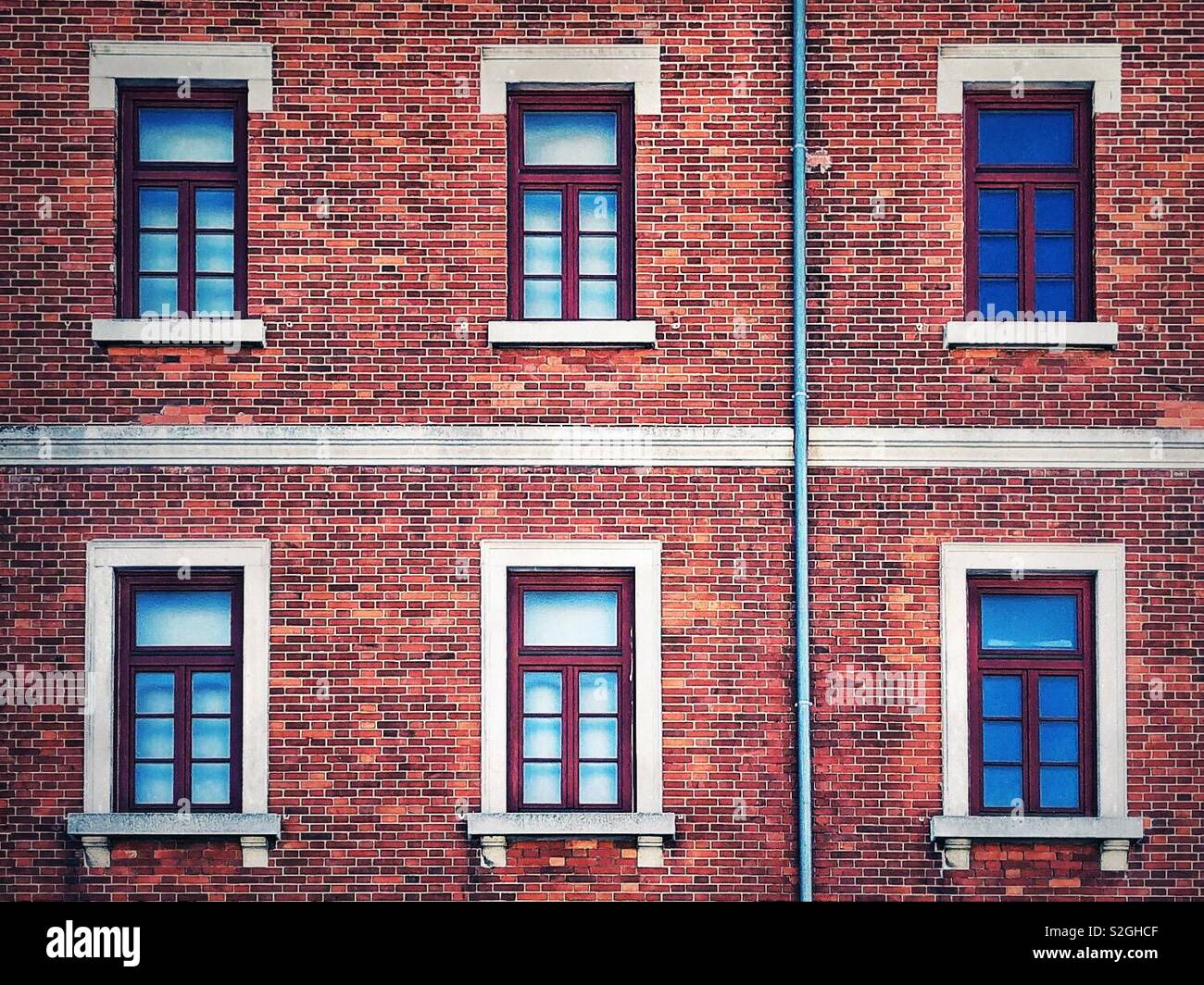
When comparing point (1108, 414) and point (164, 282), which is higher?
point (164, 282)

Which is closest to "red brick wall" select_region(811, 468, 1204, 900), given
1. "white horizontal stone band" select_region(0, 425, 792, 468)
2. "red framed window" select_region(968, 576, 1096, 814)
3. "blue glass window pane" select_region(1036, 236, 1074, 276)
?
"red framed window" select_region(968, 576, 1096, 814)

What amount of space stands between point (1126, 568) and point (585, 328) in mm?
4400

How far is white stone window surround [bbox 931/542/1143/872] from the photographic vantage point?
1000 cm

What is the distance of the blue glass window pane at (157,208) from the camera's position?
10.6 meters

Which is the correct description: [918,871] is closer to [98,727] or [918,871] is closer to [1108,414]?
[1108,414]

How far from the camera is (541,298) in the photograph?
10578 mm

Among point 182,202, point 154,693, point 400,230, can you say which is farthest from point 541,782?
point 182,202

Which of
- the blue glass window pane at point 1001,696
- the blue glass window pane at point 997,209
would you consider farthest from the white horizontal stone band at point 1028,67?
the blue glass window pane at point 1001,696

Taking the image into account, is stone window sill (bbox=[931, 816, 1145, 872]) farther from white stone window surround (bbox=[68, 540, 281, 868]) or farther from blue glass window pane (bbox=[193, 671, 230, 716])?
blue glass window pane (bbox=[193, 671, 230, 716])

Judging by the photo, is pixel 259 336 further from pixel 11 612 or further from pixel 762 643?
pixel 762 643

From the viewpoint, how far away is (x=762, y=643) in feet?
33.5

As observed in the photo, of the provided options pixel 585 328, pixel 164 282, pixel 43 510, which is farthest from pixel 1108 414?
pixel 43 510
